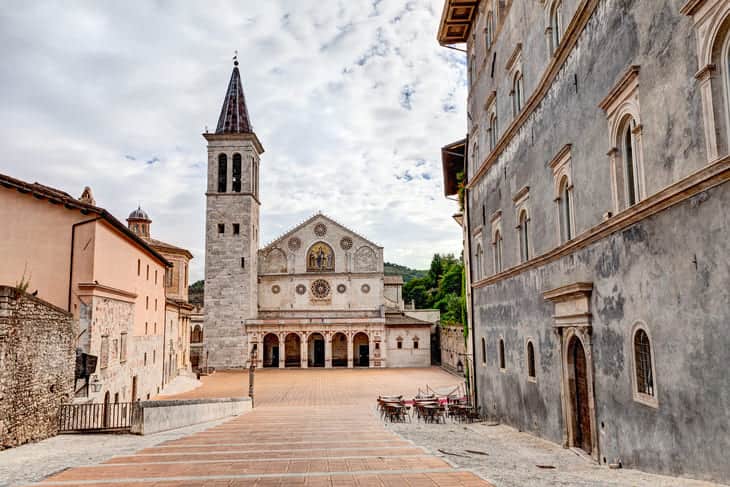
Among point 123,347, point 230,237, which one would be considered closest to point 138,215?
point 230,237

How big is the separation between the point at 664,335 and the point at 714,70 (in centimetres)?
318

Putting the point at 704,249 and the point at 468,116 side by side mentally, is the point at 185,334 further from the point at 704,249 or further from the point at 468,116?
the point at 704,249

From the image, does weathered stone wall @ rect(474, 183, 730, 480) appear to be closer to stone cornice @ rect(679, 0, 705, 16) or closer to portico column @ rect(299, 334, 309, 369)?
stone cornice @ rect(679, 0, 705, 16)

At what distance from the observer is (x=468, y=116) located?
20109 millimetres

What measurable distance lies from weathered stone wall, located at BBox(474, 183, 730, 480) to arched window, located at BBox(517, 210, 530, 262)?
2.03m

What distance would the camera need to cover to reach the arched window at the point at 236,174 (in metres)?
50.9

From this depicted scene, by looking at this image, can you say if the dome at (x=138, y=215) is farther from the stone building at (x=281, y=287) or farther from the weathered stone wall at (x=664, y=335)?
the weathered stone wall at (x=664, y=335)

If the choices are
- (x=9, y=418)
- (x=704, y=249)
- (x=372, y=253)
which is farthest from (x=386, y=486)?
(x=372, y=253)

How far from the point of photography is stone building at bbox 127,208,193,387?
32.6 m

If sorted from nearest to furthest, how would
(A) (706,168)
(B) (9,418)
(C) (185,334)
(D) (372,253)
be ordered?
(A) (706,168)
(B) (9,418)
(C) (185,334)
(D) (372,253)

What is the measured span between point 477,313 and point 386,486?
41.9 feet

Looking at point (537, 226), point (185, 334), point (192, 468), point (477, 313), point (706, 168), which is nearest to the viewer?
point (706, 168)

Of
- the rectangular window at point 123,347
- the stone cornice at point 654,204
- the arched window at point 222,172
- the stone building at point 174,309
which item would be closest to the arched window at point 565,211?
the stone cornice at point 654,204

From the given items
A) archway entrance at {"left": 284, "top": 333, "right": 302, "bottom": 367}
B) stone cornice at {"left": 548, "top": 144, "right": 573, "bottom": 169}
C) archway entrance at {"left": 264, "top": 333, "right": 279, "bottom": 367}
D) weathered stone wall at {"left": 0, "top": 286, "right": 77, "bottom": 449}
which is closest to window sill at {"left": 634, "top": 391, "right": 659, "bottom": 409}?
stone cornice at {"left": 548, "top": 144, "right": 573, "bottom": 169}
